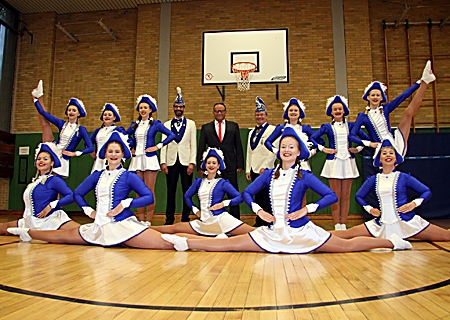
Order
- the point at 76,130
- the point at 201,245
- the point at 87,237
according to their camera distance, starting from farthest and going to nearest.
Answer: the point at 76,130 → the point at 87,237 → the point at 201,245

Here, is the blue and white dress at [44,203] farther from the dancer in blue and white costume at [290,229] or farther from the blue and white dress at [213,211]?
the dancer in blue and white costume at [290,229]

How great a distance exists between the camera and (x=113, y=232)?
10.4ft

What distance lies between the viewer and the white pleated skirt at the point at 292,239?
9.42 feet

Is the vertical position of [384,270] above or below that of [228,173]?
below

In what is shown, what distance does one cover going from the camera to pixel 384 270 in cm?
223

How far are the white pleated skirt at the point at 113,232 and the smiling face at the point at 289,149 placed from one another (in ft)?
4.17

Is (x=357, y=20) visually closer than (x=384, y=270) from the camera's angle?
No

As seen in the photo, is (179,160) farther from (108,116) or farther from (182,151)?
(108,116)

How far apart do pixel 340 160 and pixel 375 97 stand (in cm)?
81

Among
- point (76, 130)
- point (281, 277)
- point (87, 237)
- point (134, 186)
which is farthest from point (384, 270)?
point (76, 130)

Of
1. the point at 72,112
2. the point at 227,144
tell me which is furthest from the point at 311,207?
the point at 72,112

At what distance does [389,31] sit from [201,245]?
25.7 ft

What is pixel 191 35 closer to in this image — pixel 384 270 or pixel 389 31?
pixel 389 31

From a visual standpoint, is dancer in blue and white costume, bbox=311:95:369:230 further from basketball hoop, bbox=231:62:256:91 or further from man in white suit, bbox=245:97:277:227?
basketball hoop, bbox=231:62:256:91
